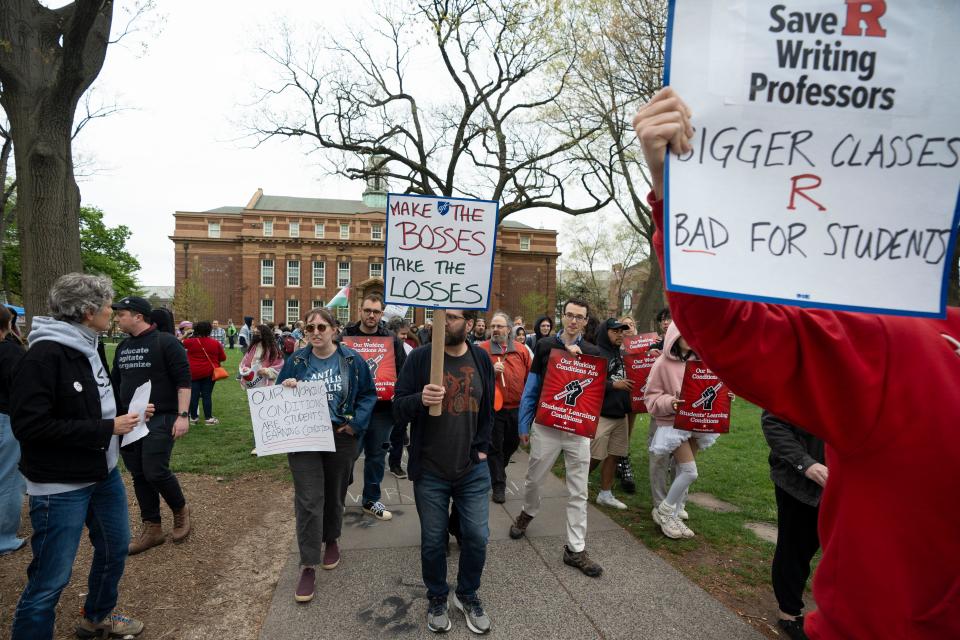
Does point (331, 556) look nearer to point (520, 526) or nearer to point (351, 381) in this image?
point (351, 381)

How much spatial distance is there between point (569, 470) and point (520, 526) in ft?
2.75

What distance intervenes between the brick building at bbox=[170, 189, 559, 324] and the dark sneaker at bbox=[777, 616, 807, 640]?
160ft

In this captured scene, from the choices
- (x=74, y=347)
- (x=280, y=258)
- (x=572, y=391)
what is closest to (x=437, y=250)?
(x=572, y=391)

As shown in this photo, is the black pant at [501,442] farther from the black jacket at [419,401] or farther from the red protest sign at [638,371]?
the black jacket at [419,401]

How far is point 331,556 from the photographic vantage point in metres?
4.16

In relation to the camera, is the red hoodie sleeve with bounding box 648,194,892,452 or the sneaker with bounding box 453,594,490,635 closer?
the red hoodie sleeve with bounding box 648,194,892,452

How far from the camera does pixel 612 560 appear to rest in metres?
4.37

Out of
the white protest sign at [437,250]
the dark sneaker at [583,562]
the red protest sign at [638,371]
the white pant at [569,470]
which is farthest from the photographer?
the red protest sign at [638,371]

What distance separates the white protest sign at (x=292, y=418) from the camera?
387cm

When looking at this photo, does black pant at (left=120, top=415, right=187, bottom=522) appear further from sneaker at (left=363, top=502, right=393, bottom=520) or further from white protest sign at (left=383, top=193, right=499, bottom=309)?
white protest sign at (left=383, top=193, right=499, bottom=309)

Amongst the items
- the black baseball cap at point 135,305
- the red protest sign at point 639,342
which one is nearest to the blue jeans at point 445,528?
the black baseball cap at point 135,305

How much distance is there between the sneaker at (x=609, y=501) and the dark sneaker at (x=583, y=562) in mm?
1568

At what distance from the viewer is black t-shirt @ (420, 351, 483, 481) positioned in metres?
3.43

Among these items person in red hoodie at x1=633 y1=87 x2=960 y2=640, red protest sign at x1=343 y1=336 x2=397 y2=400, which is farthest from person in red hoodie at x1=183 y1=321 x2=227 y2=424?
person in red hoodie at x1=633 y1=87 x2=960 y2=640
